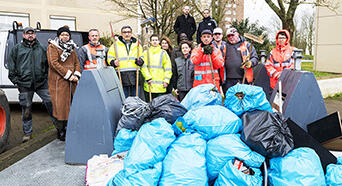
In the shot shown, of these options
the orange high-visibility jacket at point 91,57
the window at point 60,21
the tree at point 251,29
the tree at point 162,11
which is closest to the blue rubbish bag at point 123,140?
the orange high-visibility jacket at point 91,57

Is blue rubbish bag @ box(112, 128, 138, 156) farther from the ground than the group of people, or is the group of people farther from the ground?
the group of people

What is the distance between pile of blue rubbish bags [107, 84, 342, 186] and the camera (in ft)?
8.12

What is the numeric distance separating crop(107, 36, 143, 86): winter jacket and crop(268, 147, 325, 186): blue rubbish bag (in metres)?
3.13

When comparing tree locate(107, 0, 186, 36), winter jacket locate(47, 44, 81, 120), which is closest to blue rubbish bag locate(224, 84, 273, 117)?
winter jacket locate(47, 44, 81, 120)

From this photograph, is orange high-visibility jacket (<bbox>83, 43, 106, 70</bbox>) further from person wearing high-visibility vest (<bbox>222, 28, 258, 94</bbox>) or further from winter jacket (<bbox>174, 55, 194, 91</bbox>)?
person wearing high-visibility vest (<bbox>222, 28, 258, 94</bbox>)

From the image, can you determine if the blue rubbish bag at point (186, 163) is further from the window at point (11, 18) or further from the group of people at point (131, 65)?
the window at point (11, 18)

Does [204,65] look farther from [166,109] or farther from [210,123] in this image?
[210,123]

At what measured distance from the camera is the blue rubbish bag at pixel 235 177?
94.0 inches

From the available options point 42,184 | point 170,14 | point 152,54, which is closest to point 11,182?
point 42,184

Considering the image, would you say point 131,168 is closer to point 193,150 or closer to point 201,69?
point 193,150

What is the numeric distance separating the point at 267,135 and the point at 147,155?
3.65 feet

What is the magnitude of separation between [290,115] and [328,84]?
670 cm

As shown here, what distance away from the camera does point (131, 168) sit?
2.55m

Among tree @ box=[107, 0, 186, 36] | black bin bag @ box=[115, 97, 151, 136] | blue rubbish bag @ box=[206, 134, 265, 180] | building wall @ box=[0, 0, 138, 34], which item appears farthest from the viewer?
building wall @ box=[0, 0, 138, 34]
